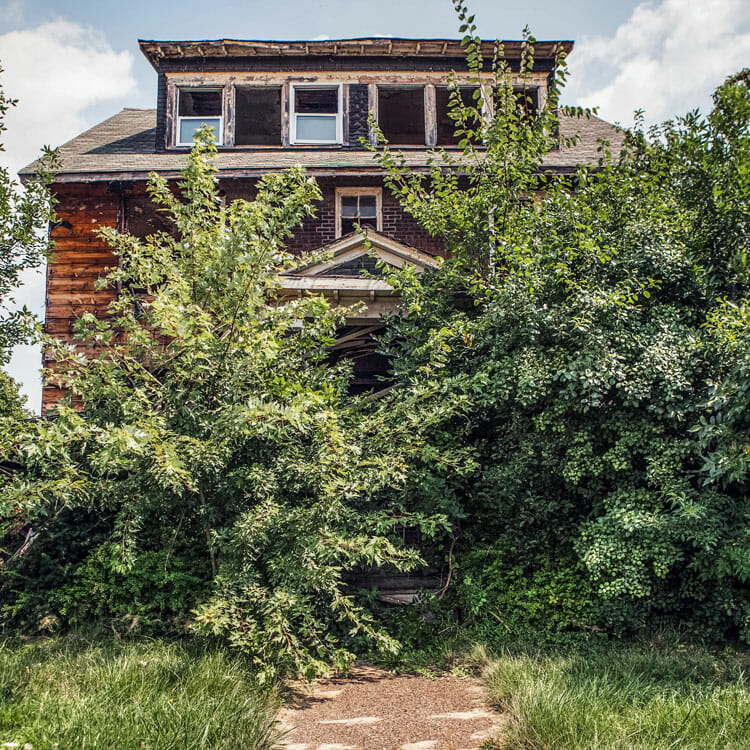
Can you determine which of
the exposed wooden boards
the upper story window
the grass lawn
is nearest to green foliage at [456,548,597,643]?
the grass lawn

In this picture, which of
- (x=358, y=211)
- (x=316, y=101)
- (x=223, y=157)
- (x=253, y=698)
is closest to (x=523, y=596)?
(x=253, y=698)

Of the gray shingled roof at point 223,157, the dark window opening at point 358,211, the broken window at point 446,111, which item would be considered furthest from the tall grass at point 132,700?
the broken window at point 446,111

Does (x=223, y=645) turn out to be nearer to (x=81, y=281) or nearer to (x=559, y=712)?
(x=559, y=712)

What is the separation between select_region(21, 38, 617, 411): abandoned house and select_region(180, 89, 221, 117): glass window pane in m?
0.02

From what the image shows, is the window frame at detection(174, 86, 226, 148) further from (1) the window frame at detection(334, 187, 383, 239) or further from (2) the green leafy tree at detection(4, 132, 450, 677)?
(2) the green leafy tree at detection(4, 132, 450, 677)

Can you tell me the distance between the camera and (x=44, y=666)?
16.6 feet

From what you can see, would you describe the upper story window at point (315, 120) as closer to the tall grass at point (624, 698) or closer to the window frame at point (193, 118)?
the window frame at point (193, 118)

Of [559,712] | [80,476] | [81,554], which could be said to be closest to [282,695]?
[559,712]

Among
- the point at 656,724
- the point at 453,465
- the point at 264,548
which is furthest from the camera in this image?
the point at 453,465

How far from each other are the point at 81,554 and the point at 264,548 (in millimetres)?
2691

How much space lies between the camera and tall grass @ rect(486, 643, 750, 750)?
370cm

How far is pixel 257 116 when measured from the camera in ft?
45.4

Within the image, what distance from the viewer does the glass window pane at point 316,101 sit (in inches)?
516

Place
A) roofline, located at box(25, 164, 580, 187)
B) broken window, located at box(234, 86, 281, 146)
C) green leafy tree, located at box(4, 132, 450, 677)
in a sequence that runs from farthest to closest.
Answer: broken window, located at box(234, 86, 281, 146), roofline, located at box(25, 164, 580, 187), green leafy tree, located at box(4, 132, 450, 677)
